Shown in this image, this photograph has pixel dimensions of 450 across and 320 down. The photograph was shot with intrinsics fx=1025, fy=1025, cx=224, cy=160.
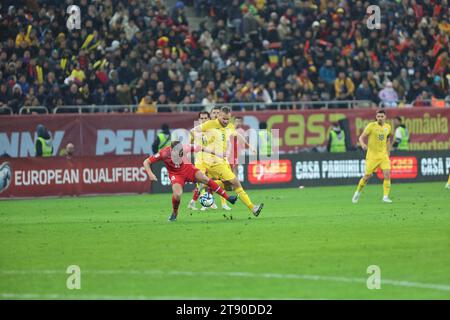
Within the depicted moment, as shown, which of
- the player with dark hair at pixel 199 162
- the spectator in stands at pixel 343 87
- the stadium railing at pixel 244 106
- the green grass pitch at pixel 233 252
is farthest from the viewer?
the spectator in stands at pixel 343 87

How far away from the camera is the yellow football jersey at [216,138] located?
2236 centimetres

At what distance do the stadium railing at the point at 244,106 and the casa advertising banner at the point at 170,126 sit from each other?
0.35 m

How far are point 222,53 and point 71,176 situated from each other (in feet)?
26.4

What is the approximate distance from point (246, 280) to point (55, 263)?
10.7 feet

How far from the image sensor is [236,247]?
15562mm

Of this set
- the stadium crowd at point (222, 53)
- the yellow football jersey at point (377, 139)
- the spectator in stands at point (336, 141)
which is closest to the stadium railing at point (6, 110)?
the stadium crowd at point (222, 53)

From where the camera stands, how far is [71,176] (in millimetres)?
31156

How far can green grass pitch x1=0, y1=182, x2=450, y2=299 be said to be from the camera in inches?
457

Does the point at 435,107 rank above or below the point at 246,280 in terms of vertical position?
above

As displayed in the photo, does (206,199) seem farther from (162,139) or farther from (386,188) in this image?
(162,139)

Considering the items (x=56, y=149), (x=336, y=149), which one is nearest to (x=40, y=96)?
(x=56, y=149)

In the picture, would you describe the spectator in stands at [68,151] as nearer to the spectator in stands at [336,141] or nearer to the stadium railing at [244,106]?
the stadium railing at [244,106]
